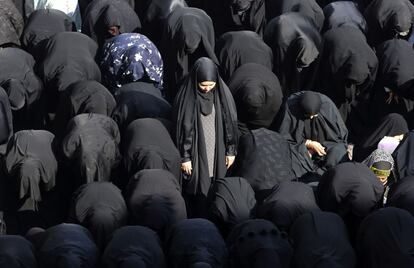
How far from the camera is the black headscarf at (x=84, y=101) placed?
1209 cm

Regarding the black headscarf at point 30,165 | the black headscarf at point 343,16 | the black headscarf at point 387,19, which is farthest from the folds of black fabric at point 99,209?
the black headscarf at point 387,19

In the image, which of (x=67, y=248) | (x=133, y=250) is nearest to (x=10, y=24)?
(x=67, y=248)

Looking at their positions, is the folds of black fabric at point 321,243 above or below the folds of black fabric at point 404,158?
above

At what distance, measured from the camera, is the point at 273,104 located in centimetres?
1245

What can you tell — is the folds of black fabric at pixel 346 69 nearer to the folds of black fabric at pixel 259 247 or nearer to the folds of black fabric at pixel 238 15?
the folds of black fabric at pixel 238 15

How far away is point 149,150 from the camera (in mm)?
11547

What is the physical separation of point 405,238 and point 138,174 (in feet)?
6.97

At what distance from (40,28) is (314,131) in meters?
2.84

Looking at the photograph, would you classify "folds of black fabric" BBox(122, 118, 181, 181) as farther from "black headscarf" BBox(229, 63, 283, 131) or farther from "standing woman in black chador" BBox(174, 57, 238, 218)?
"black headscarf" BBox(229, 63, 283, 131)

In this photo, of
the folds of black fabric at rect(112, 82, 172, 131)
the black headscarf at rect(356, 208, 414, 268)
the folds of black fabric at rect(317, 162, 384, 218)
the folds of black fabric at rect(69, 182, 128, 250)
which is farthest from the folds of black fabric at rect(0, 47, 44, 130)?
the black headscarf at rect(356, 208, 414, 268)

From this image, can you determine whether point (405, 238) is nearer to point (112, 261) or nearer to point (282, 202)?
point (282, 202)

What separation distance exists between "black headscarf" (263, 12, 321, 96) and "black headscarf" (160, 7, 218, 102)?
0.59 m

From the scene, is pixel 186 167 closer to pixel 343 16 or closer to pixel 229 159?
pixel 229 159

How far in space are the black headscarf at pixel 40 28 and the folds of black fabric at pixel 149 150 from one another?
1988 millimetres
